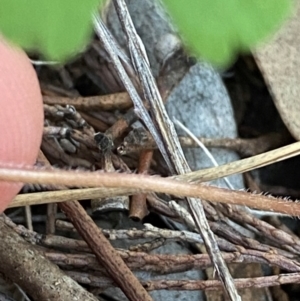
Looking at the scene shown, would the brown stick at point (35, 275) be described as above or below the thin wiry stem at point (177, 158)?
below

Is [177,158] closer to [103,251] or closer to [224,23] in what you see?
[103,251]

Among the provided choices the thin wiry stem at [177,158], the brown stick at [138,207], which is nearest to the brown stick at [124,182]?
the thin wiry stem at [177,158]

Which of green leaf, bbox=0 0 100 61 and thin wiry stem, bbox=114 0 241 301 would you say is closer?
green leaf, bbox=0 0 100 61

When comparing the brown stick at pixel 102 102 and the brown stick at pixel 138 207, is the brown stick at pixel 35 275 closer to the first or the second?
the brown stick at pixel 138 207

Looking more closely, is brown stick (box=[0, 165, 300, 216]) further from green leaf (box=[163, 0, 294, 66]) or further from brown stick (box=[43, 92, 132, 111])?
brown stick (box=[43, 92, 132, 111])

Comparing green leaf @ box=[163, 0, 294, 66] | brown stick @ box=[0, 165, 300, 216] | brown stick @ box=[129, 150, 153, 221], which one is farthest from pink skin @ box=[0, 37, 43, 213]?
brown stick @ box=[129, 150, 153, 221]

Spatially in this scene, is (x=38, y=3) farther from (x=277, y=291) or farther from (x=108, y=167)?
(x=277, y=291)

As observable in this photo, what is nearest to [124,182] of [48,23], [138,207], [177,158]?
[48,23]
